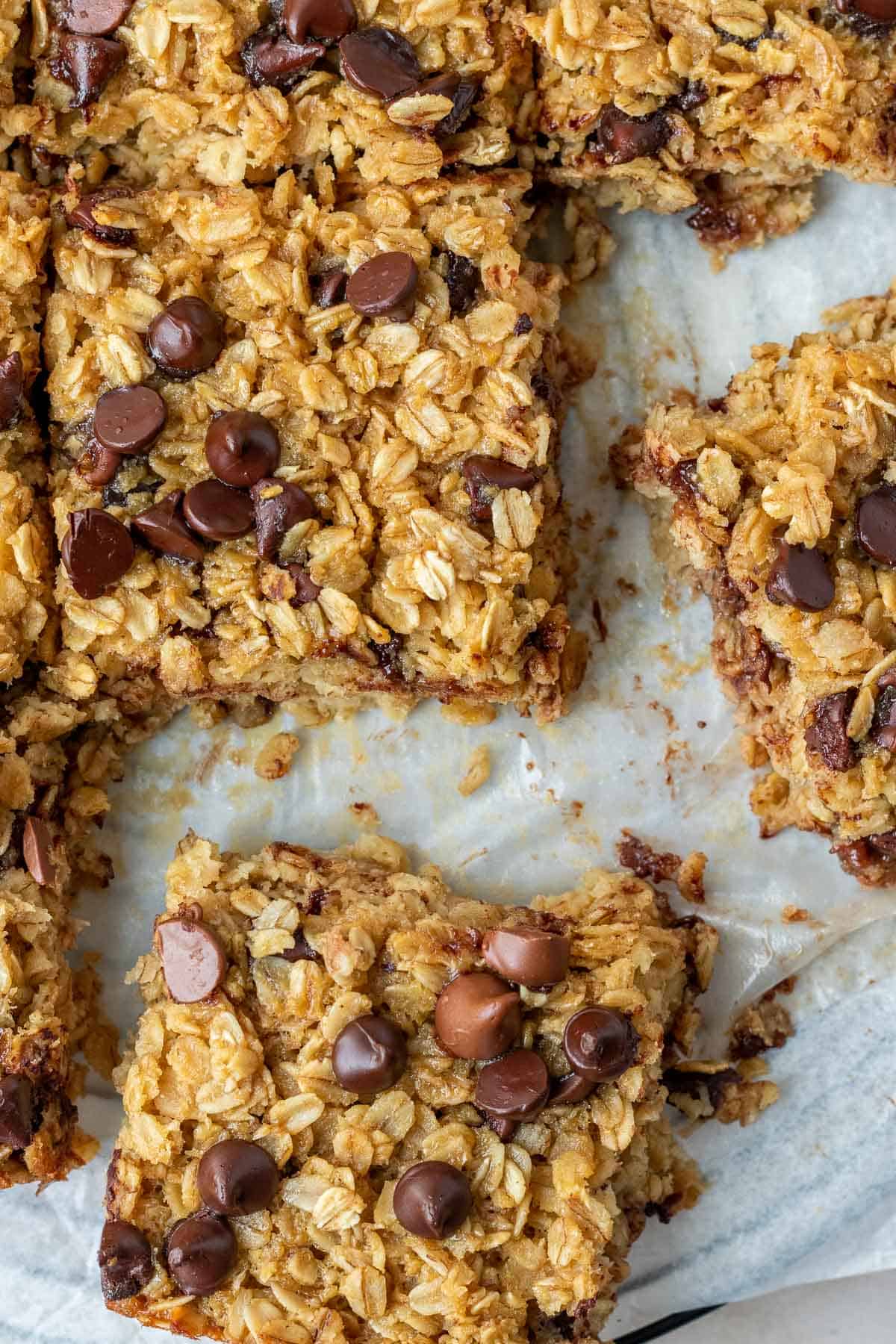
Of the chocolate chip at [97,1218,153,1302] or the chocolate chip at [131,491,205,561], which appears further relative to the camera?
the chocolate chip at [131,491,205,561]

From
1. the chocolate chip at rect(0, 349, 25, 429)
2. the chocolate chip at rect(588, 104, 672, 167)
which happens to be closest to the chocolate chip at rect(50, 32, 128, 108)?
the chocolate chip at rect(0, 349, 25, 429)

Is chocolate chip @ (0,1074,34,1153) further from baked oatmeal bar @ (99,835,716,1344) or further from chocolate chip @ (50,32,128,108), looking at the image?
chocolate chip @ (50,32,128,108)

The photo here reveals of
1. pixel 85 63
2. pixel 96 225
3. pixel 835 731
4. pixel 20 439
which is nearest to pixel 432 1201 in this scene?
pixel 835 731

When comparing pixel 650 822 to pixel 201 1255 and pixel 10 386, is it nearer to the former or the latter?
→ pixel 201 1255

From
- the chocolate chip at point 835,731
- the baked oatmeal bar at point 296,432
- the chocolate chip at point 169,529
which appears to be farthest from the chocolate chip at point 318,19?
the chocolate chip at point 835,731

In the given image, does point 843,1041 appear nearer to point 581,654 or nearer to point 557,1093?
point 557,1093

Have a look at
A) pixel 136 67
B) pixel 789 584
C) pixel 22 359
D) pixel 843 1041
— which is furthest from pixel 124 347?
pixel 843 1041
